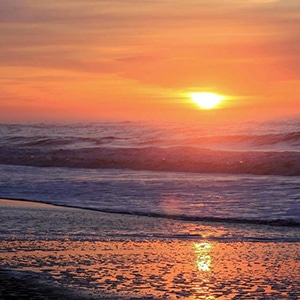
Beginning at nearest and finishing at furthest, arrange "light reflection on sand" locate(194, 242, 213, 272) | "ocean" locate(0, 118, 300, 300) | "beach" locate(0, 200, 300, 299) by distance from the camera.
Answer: "beach" locate(0, 200, 300, 299)
"ocean" locate(0, 118, 300, 300)
"light reflection on sand" locate(194, 242, 213, 272)

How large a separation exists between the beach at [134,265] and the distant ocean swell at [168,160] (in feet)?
36.4

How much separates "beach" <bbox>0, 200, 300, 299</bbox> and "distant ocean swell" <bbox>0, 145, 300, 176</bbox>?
436 inches

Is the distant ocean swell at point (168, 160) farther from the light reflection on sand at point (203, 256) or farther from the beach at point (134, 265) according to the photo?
the light reflection on sand at point (203, 256)

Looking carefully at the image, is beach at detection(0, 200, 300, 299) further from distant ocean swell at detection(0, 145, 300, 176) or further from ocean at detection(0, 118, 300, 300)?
distant ocean swell at detection(0, 145, 300, 176)

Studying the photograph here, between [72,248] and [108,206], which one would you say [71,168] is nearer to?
[108,206]

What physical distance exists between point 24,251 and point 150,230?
239 cm

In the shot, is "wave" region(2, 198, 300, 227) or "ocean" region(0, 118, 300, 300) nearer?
"ocean" region(0, 118, 300, 300)

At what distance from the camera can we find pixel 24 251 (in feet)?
26.9

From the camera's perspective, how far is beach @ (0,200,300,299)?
6363 mm

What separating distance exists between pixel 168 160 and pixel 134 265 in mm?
16450

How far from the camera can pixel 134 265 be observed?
7.46m

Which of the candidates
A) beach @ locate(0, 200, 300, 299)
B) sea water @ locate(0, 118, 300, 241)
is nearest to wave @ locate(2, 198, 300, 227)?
sea water @ locate(0, 118, 300, 241)

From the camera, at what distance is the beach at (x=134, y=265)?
20.9 ft

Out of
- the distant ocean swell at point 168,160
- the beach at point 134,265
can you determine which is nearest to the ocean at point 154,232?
the beach at point 134,265
